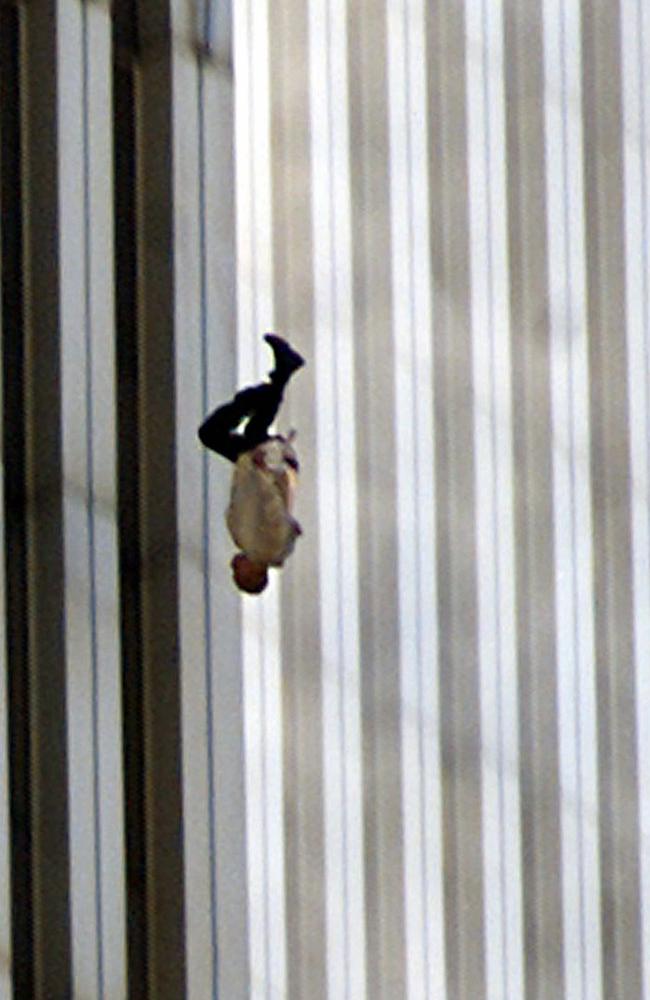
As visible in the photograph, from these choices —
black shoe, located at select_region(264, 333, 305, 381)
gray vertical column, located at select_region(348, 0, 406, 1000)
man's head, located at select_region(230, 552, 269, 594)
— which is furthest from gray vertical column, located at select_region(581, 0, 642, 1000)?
black shoe, located at select_region(264, 333, 305, 381)

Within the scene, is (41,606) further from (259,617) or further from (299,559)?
(299,559)

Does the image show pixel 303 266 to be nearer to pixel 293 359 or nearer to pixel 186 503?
pixel 186 503

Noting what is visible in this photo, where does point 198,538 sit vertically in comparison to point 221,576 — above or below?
above

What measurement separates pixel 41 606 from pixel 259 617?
304 cm

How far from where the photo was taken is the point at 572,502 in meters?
22.0

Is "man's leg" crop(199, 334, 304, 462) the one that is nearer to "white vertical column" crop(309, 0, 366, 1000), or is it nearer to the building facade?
the building facade

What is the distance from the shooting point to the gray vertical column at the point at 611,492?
22031 mm

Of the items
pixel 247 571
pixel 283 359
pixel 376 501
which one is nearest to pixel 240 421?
pixel 247 571

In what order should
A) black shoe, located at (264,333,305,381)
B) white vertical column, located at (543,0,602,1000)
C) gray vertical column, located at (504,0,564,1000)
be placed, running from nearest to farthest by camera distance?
black shoe, located at (264,333,305,381) < gray vertical column, located at (504,0,564,1000) < white vertical column, located at (543,0,602,1000)

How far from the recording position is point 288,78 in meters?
19.3

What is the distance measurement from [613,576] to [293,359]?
1162 centimetres

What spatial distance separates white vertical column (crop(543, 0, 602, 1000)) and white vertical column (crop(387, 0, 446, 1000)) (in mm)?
1472

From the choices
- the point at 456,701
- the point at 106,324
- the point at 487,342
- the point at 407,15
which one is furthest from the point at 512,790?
the point at 106,324

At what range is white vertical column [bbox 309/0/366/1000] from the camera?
1925cm
